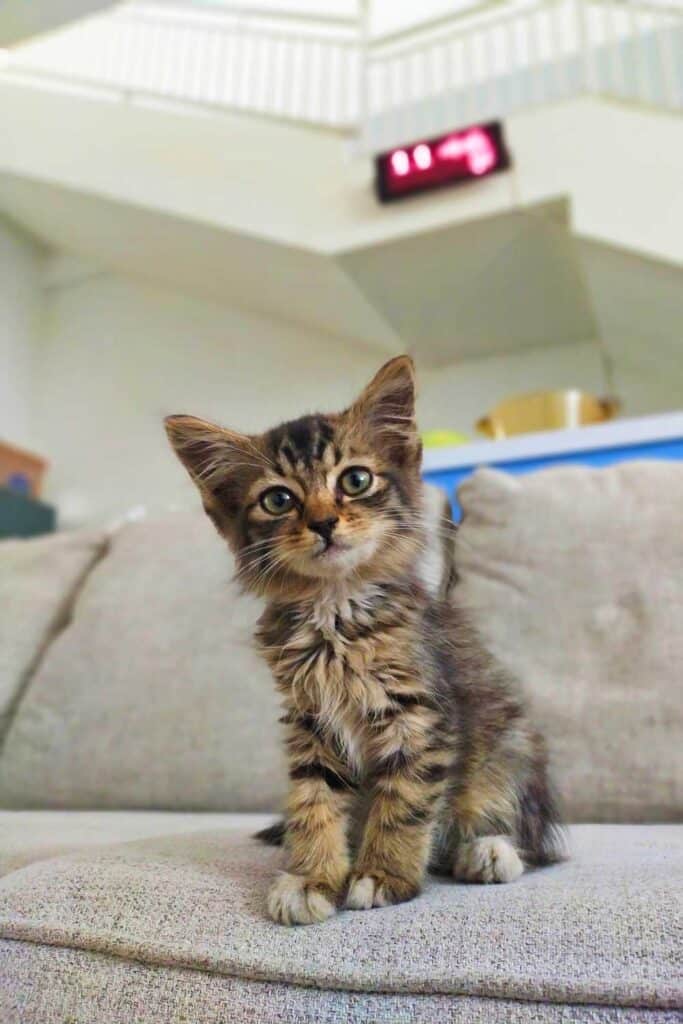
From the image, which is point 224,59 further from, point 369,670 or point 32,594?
point 369,670

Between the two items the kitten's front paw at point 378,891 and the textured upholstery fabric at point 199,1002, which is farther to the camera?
the kitten's front paw at point 378,891

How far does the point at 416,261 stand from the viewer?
3092 millimetres

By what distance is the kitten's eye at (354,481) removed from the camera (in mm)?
866

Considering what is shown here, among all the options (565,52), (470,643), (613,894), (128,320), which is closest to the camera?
(613,894)

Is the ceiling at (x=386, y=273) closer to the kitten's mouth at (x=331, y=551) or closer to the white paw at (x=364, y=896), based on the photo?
the kitten's mouth at (x=331, y=551)

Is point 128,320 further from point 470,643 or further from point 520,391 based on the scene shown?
point 470,643

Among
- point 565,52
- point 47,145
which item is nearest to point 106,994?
point 565,52

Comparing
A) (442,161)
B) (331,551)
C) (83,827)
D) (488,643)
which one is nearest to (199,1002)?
(331,551)

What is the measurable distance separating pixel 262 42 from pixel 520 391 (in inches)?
79.4

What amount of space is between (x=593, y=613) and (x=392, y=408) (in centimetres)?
59

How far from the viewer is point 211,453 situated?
0.92m

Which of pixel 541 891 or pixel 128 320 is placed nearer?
pixel 541 891

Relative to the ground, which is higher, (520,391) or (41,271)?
(41,271)

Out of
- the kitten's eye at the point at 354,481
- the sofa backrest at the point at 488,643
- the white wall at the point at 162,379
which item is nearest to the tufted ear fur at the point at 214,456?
the kitten's eye at the point at 354,481
